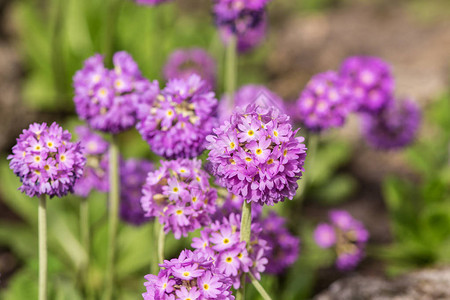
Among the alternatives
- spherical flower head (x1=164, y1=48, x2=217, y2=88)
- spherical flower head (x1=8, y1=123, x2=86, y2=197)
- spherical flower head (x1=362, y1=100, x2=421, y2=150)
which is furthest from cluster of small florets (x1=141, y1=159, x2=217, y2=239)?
spherical flower head (x1=164, y1=48, x2=217, y2=88)

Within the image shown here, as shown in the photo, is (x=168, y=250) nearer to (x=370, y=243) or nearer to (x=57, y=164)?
(x=370, y=243)

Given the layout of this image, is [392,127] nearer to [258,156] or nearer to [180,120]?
[180,120]

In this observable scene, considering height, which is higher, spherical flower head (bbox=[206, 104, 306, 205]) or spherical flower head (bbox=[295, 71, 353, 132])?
spherical flower head (bbox=[295, 71, 353, 132])

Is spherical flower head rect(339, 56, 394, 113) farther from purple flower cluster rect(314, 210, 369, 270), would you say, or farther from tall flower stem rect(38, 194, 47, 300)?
tall flower stem rect(38, 194, 47, 300)

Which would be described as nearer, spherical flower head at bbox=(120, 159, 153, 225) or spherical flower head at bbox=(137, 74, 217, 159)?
spherical flower head at bbox=(137, 74, 217, 159)

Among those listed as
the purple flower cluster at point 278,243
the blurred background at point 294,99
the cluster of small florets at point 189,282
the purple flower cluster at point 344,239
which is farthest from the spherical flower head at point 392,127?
the cluster of small florets at point 189,282

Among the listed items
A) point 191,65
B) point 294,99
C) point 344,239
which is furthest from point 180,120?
point 294,99

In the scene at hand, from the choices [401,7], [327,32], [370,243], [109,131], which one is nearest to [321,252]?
[370,243]

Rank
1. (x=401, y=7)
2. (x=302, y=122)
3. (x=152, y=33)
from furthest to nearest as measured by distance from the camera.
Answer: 1. (x=401, y=7)
2. (x=152, y=33)
3. (x=302, y=122)
